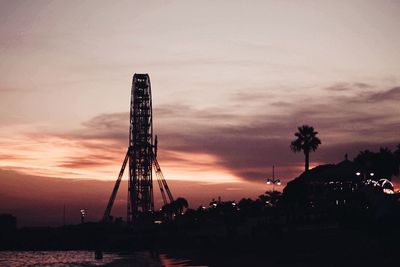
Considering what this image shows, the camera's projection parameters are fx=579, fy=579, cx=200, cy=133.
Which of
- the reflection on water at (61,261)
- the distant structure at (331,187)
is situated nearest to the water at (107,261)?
the reflection on water at (61,261)

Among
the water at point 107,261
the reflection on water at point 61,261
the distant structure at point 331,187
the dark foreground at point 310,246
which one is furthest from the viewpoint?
the reflection on water at point 61,261

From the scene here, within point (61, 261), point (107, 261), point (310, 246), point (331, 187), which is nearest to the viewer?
point (310, 246)

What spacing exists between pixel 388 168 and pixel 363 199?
26.3m

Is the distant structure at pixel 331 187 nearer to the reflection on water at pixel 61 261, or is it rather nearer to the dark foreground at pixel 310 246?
the dark foreground at pixel 310 246

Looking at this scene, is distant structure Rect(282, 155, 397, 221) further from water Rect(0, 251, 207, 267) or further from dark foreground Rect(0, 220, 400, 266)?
water Rect(0, 251, 207, 267)

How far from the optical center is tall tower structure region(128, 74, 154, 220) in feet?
364

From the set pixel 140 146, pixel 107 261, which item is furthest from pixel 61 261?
pixel 140 146

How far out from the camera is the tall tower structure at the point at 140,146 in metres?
111

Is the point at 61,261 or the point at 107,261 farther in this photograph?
the point at 61,261

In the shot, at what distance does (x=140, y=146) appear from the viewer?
364 feet

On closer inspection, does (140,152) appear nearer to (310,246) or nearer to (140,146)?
(140,146)

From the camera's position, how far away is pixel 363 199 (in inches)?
2242

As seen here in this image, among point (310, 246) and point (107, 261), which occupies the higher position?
point (310, 246)

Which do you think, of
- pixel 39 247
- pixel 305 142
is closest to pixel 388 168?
pixel 305 142
